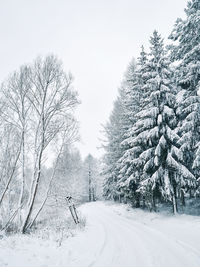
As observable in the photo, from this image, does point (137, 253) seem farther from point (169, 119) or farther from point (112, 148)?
point (112, 148)

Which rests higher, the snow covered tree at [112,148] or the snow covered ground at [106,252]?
the snow covered tree at [112,148]

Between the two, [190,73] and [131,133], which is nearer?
[190,73]

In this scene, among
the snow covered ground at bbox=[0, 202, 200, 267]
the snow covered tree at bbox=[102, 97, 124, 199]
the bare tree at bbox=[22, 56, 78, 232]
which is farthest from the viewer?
the snow covered tree at bbox=[102, 97, 124, 199]

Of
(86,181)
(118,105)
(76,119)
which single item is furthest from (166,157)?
(86,181)

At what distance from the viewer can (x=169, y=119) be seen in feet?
57.2

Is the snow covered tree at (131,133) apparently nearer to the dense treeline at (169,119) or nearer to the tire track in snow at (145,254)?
A: the dense treeline at (169,119)

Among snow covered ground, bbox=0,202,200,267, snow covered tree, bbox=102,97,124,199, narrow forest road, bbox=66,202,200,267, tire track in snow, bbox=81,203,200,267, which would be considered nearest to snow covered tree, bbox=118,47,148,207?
snow covered tree, bbox=102,97,124,199

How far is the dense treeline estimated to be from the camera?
13.3m

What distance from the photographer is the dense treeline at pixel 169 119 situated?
13.3m

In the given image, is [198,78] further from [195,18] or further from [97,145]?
[97,145]

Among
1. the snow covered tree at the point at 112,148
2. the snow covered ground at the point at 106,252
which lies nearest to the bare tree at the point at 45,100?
the snow covered ground at the point at 106,252

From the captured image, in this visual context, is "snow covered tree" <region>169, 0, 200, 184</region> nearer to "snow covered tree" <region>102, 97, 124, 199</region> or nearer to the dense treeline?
the dense treeline

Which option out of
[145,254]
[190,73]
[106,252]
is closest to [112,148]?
[190,73]

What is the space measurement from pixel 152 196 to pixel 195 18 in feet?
49.0
